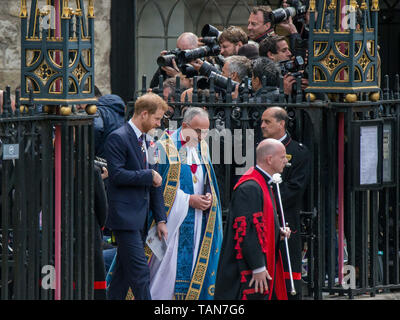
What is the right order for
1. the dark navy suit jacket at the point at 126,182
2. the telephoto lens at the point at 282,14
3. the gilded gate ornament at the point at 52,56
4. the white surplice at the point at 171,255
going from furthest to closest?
the telephoto lens at the point at 282,14, the white surplice at the point at 171,255, the dark navy suit jacket at the point at 126,182, the gilded gate ornament at the point at 52,56

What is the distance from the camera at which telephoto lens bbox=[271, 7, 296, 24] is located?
11328 mm

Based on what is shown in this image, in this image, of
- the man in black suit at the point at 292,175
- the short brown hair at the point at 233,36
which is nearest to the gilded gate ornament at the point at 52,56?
the man in black suit at the point at 292,175

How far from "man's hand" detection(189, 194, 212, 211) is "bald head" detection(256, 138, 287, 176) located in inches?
49.2

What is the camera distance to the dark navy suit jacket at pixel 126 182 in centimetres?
905

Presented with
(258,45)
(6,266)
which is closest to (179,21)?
(258,45)

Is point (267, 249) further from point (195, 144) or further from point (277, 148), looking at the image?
point (195, 144)

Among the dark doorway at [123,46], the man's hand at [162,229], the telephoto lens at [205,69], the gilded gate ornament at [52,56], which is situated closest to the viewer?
the gilded gate ornament at [52,56]

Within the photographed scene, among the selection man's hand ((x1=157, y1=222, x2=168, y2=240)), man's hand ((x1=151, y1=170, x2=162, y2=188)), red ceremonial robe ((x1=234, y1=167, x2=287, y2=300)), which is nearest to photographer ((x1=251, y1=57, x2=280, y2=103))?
man's hand ((x1=151, y1=170, x2=162, y2=188))

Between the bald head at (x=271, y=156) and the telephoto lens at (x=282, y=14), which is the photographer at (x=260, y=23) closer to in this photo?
the telephoto lens at (x=282, y=14)

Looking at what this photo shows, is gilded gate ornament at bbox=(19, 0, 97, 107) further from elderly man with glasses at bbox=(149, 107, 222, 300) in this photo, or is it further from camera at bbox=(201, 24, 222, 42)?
camera at bbox=(201, 24, 222, 42)

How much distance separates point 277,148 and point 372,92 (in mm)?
1857

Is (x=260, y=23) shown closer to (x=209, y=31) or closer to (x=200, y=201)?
(x=209, y=31)

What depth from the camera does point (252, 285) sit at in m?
8.19

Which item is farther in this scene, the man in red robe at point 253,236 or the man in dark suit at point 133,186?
the man in dark suit at point 133,186
